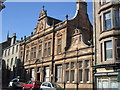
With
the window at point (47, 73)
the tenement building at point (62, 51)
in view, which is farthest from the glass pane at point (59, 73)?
the window at point (47, 73)

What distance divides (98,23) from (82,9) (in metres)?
10.3

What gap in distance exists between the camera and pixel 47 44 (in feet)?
116

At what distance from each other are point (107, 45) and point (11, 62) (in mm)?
33313

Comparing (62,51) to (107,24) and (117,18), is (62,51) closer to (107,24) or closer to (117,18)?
(107,24)

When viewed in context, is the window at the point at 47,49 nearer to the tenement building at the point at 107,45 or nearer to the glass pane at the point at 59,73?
the glass pane at the point at 59,73

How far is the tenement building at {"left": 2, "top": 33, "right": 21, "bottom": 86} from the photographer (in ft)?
151

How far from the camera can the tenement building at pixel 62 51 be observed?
89.0 ft

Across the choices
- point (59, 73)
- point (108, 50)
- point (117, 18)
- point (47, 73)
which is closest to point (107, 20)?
point (117, 18)

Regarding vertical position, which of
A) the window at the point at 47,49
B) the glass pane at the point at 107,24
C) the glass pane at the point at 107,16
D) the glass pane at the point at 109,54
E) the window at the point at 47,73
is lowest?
the window at the point at 47,73

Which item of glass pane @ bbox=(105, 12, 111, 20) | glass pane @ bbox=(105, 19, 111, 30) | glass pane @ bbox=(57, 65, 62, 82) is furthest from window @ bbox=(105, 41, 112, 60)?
glass pane @ bbox=(57, 65, 62, 82)

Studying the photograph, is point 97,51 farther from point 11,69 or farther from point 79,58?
point 11,69

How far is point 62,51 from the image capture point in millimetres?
31312

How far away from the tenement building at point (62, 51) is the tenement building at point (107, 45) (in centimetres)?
181

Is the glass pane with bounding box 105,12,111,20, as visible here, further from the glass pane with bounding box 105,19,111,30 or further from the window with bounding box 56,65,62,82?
the window with bounding box 56,65,62,82
